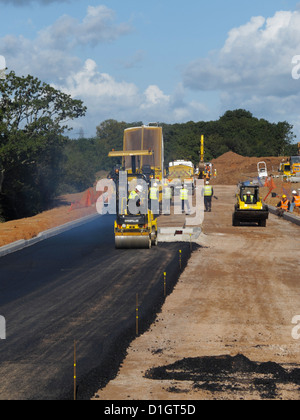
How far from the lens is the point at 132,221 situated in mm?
20625

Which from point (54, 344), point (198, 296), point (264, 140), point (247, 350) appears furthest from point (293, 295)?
point (264, 140)

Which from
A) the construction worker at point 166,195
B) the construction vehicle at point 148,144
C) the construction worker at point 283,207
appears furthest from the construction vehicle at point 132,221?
the construction worker at point 283,207

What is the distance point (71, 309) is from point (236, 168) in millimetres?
82575

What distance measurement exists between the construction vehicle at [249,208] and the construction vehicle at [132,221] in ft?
31.0

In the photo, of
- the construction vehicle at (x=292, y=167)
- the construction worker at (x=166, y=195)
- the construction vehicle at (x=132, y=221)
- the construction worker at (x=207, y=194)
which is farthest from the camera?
the construction vehicle at (x=292, y=167)

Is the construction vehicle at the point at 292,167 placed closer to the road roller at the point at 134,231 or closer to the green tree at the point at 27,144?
the green tree at the point at 27,144

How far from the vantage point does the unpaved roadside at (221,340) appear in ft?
26.9

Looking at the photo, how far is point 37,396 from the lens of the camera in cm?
786

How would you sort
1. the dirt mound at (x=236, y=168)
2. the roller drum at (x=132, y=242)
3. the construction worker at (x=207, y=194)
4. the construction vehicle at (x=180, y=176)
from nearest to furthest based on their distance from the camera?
the roller drum at (x=132, y=242) → the construction worker at (x=207, y=194) → the construction vehicle at (x=180, y=176) → the dirt mound at (x=236, y=168)

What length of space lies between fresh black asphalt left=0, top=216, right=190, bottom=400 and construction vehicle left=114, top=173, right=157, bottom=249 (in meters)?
0.39

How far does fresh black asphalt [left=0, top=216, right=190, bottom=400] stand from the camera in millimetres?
8633

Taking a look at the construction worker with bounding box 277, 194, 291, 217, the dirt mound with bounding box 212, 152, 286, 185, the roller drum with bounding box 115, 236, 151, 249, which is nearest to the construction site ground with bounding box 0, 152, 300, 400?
the roller drum with bounding box 115, 236, 151, 249

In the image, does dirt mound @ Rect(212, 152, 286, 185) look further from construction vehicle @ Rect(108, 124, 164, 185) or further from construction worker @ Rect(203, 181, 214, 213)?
construction vehicle @ Rect(108, 124, 164, 185)
